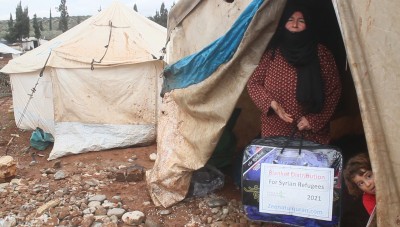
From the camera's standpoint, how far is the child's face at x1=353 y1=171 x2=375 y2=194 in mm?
2334

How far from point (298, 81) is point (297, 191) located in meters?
A: 0.76

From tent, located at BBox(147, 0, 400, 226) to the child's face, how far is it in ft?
1.14

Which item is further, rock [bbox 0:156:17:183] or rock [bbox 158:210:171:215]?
rock [bbox 0:156:17:183]

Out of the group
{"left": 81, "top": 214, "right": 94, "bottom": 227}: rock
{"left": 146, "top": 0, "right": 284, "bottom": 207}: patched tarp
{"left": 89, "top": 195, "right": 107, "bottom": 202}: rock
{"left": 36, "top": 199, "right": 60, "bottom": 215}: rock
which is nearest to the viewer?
{"left": 146, "top": 0, "right": 284, "bottom": 207}: patched tarp

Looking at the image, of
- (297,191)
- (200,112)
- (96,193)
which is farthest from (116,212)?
(297,191)

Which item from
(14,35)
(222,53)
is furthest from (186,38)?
(14,35)

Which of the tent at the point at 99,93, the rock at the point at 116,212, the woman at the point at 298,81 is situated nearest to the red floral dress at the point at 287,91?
the woman at the point at 298,81

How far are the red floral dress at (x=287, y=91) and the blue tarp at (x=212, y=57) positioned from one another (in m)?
0.32

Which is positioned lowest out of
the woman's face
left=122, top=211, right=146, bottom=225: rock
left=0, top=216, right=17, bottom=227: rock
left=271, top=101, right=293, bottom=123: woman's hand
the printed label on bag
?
left=0, top=216, right=17, bottom=227: rock

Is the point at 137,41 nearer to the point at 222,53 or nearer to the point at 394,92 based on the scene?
the point at 222,53

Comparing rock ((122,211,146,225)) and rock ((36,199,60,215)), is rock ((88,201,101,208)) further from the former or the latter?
rock ((122,211,146,225))

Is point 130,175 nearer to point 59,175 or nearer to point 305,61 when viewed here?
point 59,175

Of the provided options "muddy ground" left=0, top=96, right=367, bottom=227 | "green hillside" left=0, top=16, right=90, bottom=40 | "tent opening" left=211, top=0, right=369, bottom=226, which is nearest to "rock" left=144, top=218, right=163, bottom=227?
"muddy ground" left=0, top=96, right=367, bottom=227

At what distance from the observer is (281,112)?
276 centimetres
